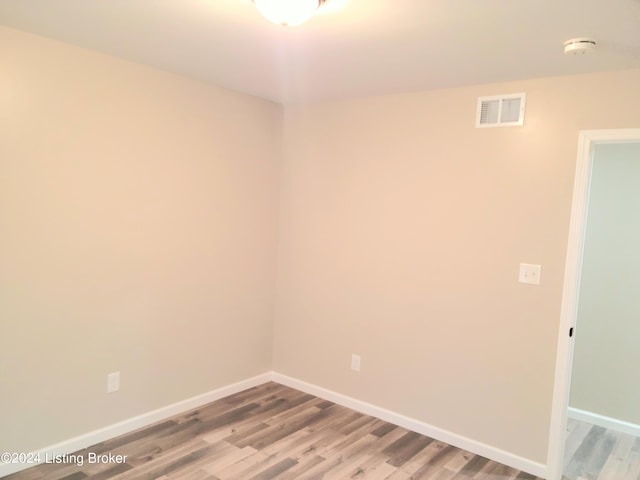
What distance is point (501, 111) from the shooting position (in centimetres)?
281

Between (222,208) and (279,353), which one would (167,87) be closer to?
(222,208)

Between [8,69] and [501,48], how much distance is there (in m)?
2.52

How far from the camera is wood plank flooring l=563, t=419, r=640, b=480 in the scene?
9.41ft

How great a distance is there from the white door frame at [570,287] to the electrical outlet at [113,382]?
8.95ft

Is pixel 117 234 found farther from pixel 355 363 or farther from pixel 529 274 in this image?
pixel 529 274

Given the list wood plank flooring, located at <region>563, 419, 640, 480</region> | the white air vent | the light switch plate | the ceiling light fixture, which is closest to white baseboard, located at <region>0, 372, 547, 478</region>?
wood plank flooring, located at <region>563, 419, 640, 480</region>

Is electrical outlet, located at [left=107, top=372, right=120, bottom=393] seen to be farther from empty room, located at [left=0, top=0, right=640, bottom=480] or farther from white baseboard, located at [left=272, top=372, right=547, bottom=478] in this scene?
white baseboard, located at [left=272, top=372, right=547, bottom=478]

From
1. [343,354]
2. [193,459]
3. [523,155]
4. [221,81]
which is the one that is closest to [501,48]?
[523,155]

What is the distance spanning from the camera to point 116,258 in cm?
286

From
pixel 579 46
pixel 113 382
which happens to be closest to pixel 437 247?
pixel 579 46

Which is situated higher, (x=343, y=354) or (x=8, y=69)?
(x=8, y=69)

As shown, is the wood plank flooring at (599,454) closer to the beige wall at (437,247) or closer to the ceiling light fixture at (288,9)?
the beige wall at (437,247)

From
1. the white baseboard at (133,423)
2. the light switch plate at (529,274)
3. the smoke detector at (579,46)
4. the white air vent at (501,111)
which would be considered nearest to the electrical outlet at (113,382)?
the white baseboard at (133,423)

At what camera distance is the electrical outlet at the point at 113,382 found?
2.90 meters
